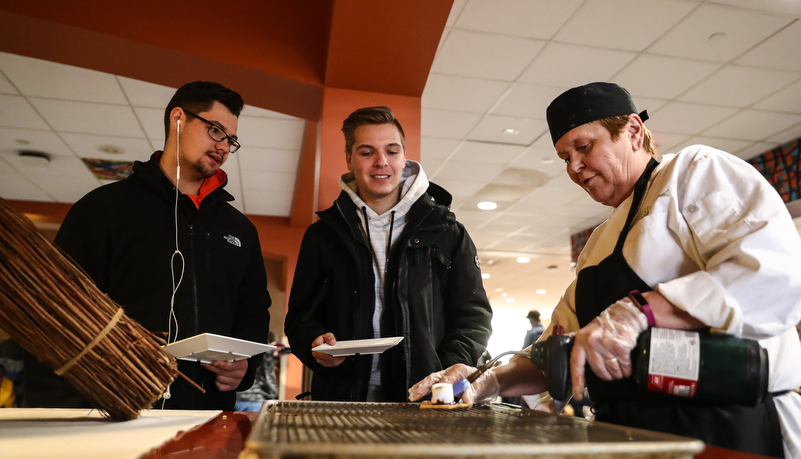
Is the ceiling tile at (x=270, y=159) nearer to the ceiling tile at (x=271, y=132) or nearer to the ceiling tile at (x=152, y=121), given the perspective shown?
the ceiling tile at (x=271, y=132)

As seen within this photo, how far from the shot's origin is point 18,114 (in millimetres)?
4738

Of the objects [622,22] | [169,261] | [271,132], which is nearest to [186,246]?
[169,261]

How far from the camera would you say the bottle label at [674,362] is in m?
0.86

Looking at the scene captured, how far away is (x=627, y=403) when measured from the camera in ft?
3.51

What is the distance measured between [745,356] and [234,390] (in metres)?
1.40

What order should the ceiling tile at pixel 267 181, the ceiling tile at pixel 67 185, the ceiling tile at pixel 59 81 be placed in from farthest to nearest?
the ceiling tile at pixel 67 185 < the ceiling tile at pixel 267 181 < the ceiling tile at pixel 59 81

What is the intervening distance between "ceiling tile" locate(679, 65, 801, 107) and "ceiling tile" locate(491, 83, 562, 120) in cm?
105

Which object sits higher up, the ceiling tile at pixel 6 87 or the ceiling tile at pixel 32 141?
the ceiling tile at pixel 32 141

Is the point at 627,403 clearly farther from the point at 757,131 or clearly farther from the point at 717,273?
the point at 757,131

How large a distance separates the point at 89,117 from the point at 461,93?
3067 millimetres

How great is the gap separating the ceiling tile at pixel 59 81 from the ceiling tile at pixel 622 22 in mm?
3130

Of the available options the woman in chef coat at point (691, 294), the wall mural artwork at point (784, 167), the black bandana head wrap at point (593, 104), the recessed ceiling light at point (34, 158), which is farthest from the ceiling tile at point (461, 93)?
the recessed ceiling light at point (34, 158)

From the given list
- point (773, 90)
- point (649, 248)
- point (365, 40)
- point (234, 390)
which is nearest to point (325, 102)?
point (365, 40)

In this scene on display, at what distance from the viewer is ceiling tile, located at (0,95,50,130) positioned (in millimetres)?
4480
